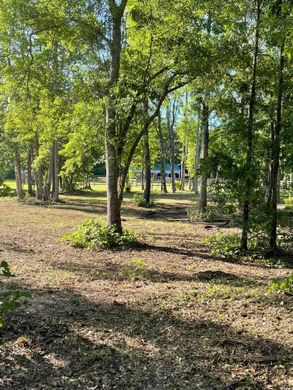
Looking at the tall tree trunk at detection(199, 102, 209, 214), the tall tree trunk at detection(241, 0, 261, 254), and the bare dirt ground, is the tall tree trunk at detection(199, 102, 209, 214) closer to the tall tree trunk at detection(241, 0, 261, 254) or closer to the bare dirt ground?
the tall tree trunk at detection(241, 0, 261, 254)

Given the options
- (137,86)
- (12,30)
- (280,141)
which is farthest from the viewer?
(12,30)

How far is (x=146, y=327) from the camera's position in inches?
186

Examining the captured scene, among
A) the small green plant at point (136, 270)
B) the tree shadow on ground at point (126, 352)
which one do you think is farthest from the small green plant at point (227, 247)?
the tree shadow on ground at point (126, 352)

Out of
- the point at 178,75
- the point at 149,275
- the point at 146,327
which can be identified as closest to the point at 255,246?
the point at 149,275

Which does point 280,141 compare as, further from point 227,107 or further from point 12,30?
point 12,30

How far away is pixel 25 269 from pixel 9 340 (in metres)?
3.42

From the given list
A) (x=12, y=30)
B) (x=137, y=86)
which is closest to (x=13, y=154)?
(x=12, y=30)

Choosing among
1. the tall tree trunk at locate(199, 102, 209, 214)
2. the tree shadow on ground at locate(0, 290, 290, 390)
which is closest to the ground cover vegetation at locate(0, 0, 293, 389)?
the tree shadow on ground at locate(0, 290, 290, 390)

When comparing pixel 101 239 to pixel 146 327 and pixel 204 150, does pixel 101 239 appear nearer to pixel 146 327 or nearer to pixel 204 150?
pixel 146 327

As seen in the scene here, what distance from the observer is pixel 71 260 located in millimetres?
8555

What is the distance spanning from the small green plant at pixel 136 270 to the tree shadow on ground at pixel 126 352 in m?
1.97

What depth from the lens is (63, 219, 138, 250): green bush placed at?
9.87 m

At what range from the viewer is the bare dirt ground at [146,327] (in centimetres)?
357

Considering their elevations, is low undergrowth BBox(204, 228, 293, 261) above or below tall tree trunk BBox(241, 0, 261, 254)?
below
